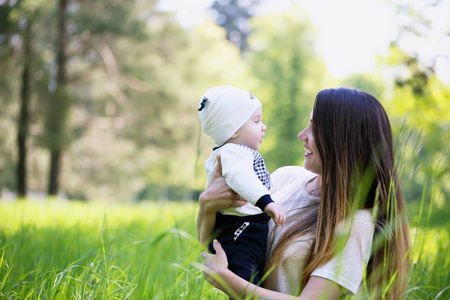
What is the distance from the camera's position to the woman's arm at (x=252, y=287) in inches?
58.5

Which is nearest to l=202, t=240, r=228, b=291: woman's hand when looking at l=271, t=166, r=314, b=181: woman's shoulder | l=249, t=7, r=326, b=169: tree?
l=271, t=166, r=314, b=181: woman's shoulder

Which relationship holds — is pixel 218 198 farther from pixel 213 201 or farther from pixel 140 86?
pixel 140 86

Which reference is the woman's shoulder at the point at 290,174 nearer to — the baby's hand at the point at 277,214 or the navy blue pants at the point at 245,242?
the navy blue pants at the point at 245,242

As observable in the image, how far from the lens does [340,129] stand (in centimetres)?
172

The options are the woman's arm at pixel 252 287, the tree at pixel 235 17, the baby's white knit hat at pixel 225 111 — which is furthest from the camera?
the tree at pixel 235 17

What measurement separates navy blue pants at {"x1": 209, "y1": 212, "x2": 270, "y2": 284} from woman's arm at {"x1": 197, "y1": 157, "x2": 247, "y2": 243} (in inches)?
2.2

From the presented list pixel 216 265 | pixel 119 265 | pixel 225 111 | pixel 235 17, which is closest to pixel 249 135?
pixel 225 111

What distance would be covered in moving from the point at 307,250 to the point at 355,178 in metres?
0.34

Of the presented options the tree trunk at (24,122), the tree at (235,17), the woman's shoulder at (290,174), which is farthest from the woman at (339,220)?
the tree at (235,17)

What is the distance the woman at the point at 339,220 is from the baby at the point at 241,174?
66mm

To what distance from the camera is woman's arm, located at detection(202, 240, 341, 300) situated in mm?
1485

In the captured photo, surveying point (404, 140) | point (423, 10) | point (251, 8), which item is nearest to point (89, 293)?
point (404, 140)

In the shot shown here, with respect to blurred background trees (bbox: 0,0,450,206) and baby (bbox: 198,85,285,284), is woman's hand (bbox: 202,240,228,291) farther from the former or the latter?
blurred background trees (bbox: 0,0,450,206)

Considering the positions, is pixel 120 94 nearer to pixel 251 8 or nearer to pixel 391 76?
pixel 391 76
